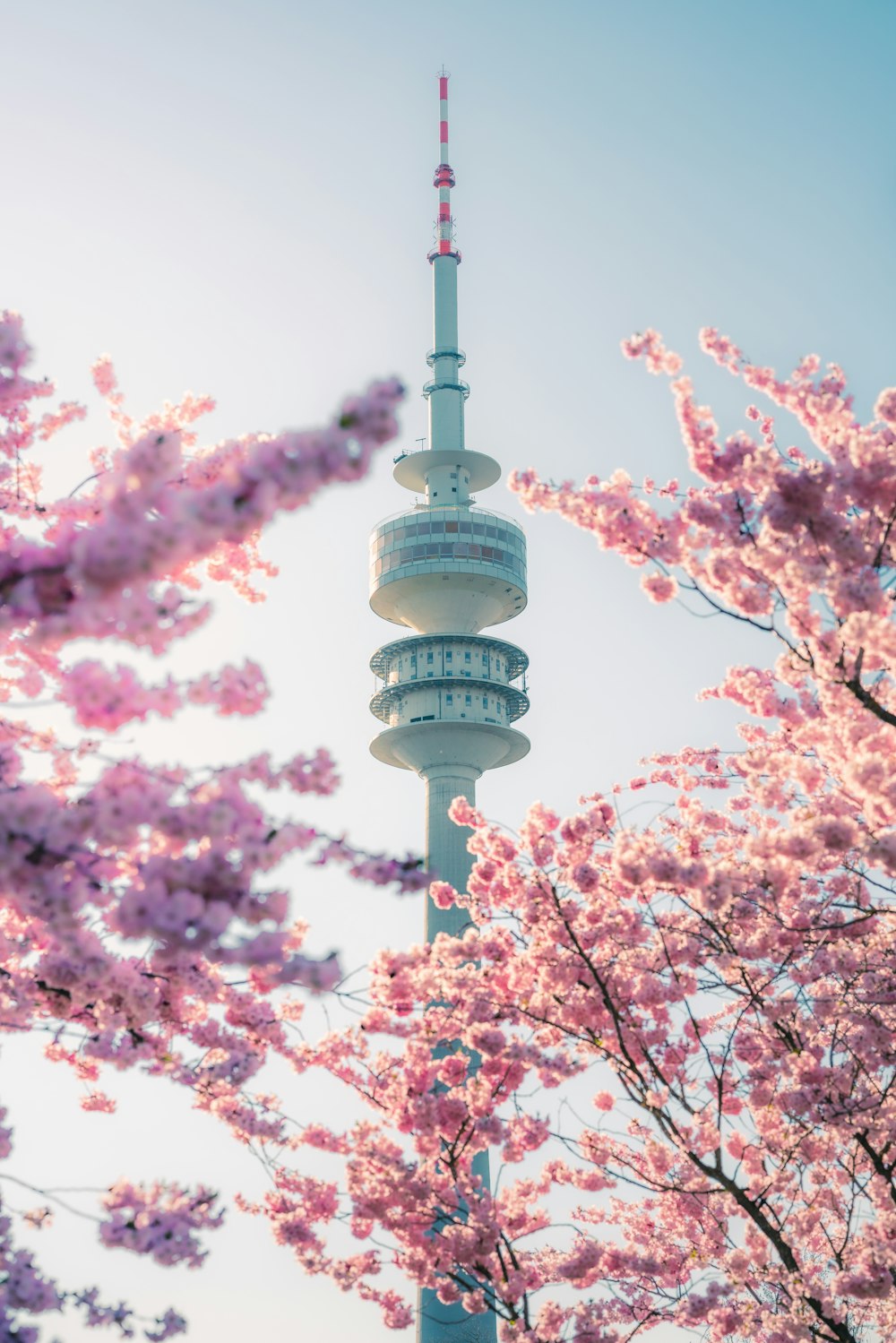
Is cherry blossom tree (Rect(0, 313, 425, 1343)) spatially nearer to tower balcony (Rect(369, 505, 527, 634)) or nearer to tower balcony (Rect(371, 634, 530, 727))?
tower balcony (Rect(371, 634, 530, 727))

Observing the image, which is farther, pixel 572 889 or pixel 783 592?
pixel 572 889

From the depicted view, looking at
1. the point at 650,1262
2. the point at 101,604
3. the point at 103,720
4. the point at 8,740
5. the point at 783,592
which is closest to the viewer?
the point at 101,604

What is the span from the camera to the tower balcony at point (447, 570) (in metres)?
50.2

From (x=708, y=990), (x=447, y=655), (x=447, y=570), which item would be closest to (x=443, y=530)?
(x=447, y=570)

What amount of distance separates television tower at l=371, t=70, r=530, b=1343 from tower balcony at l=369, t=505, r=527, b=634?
54mm

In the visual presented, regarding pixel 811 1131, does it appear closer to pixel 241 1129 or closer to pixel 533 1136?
pixel 533 1136

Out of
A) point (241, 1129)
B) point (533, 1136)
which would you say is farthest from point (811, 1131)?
point (241, 1129)

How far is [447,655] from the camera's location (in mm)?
49625

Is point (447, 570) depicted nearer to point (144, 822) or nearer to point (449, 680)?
point (449, 680)

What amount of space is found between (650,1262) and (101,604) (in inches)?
365

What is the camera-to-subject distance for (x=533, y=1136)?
957 centimetres

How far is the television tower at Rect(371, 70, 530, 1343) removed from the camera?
4875 centimetres

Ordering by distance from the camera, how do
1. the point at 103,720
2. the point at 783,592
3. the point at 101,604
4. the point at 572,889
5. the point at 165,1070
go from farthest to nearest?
the point at 572,889
the point at 165,1070
the point at 783,592
the point at 103,720
the point at 101,604

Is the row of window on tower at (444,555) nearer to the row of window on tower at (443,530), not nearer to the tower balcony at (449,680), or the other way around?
the row of window on tower at (443,530)
